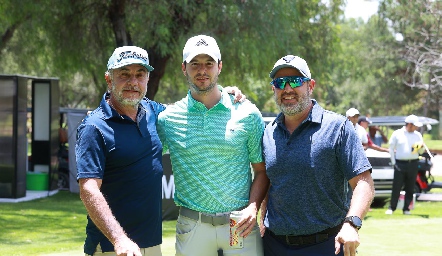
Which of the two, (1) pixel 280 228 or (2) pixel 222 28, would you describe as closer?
(1) pixel 280 228

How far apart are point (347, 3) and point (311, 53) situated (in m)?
2.67

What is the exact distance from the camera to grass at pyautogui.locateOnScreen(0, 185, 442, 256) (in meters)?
10.8

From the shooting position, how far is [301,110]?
185 inches

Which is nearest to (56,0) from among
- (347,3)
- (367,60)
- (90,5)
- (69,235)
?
(90,5)

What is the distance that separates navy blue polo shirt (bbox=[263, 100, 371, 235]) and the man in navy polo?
78 cm

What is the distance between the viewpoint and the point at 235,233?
4.66 meters

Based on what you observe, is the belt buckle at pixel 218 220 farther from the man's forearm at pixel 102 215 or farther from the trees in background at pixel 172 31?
the trees in background at pixel 172 31

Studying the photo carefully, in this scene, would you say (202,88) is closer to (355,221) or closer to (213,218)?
(213,218)

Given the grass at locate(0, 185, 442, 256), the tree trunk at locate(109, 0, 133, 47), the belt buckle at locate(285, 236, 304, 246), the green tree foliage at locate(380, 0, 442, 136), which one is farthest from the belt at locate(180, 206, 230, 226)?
the green tree foliage at locate(380, 0, 442, 136)

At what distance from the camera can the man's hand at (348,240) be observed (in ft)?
14.0

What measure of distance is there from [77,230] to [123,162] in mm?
9216

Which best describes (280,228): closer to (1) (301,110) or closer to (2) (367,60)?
(1) (301,110)

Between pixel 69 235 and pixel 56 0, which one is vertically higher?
pixel 56 0

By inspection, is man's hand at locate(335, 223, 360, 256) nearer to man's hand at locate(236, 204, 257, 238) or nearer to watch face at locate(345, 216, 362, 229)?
watch face at locate(345, 216, 362, 229)
